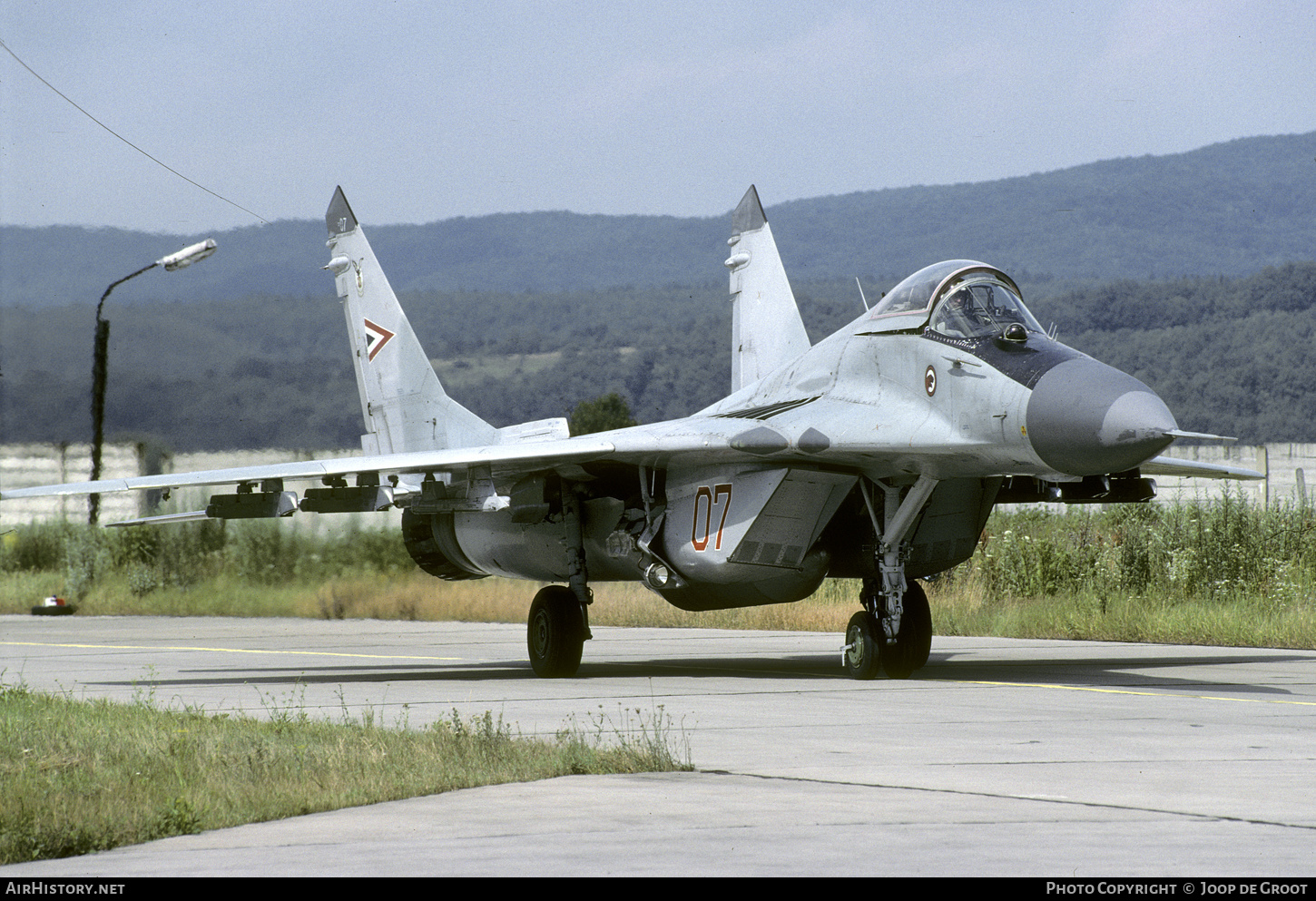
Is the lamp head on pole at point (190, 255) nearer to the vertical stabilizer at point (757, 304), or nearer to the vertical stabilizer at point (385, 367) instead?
the vertical stabilizer at point (385, 367)

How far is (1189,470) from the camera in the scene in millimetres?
14938

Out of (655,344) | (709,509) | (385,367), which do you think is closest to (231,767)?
(709,509)

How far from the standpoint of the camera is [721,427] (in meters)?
Result: 13.0

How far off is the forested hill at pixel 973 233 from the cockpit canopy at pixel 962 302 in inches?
4728

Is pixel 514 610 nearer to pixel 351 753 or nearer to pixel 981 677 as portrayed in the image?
pixel 981 677

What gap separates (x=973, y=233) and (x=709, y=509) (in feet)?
544

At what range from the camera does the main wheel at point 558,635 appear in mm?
14242

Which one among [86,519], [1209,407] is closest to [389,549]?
[86,519]

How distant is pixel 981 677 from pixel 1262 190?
17666cm

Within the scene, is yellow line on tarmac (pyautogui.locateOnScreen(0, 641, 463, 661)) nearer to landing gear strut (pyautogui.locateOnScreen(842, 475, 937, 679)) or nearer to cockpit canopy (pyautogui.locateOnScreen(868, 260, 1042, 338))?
landing gear strut (pyautogui.locateOnScreen(842, 475, 937, 679))

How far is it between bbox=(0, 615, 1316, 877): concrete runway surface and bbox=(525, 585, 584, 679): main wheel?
Result: 30cm

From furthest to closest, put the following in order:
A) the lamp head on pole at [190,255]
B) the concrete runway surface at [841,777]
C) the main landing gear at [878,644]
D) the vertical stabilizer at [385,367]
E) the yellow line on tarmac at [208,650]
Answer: the lamp head on pole at [190,255], the yellow line on tarmac at [208,650], the vertical stabilizer at [385,367], the main landing gear at [878,644], the concrete runway surface at [841,777]

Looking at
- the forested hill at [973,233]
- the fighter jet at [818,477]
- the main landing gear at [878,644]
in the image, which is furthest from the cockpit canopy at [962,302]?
the forested hill at [973,233]

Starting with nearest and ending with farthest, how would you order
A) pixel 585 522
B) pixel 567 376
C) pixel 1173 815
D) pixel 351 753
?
1. pixel 1173 815
2. pixel 351 753
3. pixel 585 522
4. pixel 567 376
